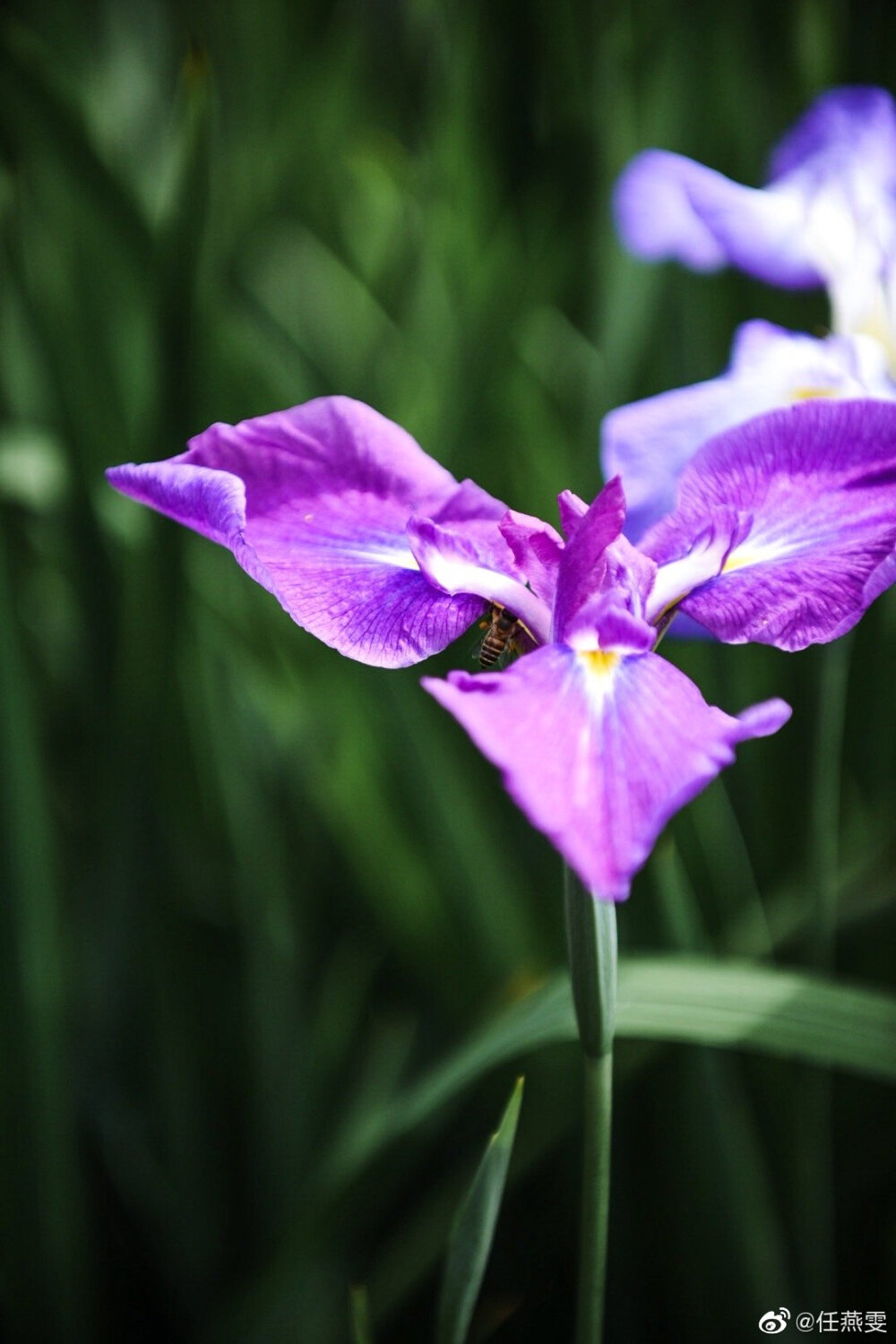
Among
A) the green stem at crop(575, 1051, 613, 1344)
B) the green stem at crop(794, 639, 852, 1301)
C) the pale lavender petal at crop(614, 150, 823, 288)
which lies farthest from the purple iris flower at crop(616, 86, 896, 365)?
the green stem at crop(575, 1051, 613, 1344)

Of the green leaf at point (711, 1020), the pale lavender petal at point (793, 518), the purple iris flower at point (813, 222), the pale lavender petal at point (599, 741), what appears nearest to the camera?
the pale lavender petal at point (599, 741)

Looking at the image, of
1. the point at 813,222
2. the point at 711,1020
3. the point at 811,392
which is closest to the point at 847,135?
the point at 813,222

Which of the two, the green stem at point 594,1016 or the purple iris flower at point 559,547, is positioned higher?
the purple iris flower at point 559,547

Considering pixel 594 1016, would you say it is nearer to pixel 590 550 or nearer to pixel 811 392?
pixel 590 550

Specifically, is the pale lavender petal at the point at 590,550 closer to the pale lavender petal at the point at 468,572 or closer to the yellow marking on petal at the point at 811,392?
the pale lavender petal at the point at 468,572

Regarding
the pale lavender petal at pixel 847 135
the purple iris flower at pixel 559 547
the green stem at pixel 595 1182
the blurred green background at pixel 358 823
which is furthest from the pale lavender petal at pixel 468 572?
the pale lavender petal at pixel 847 135

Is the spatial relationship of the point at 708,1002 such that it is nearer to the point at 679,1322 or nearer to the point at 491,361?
the point at 679,1322

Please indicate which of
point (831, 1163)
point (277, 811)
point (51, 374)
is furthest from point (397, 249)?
point (831, 1163)
